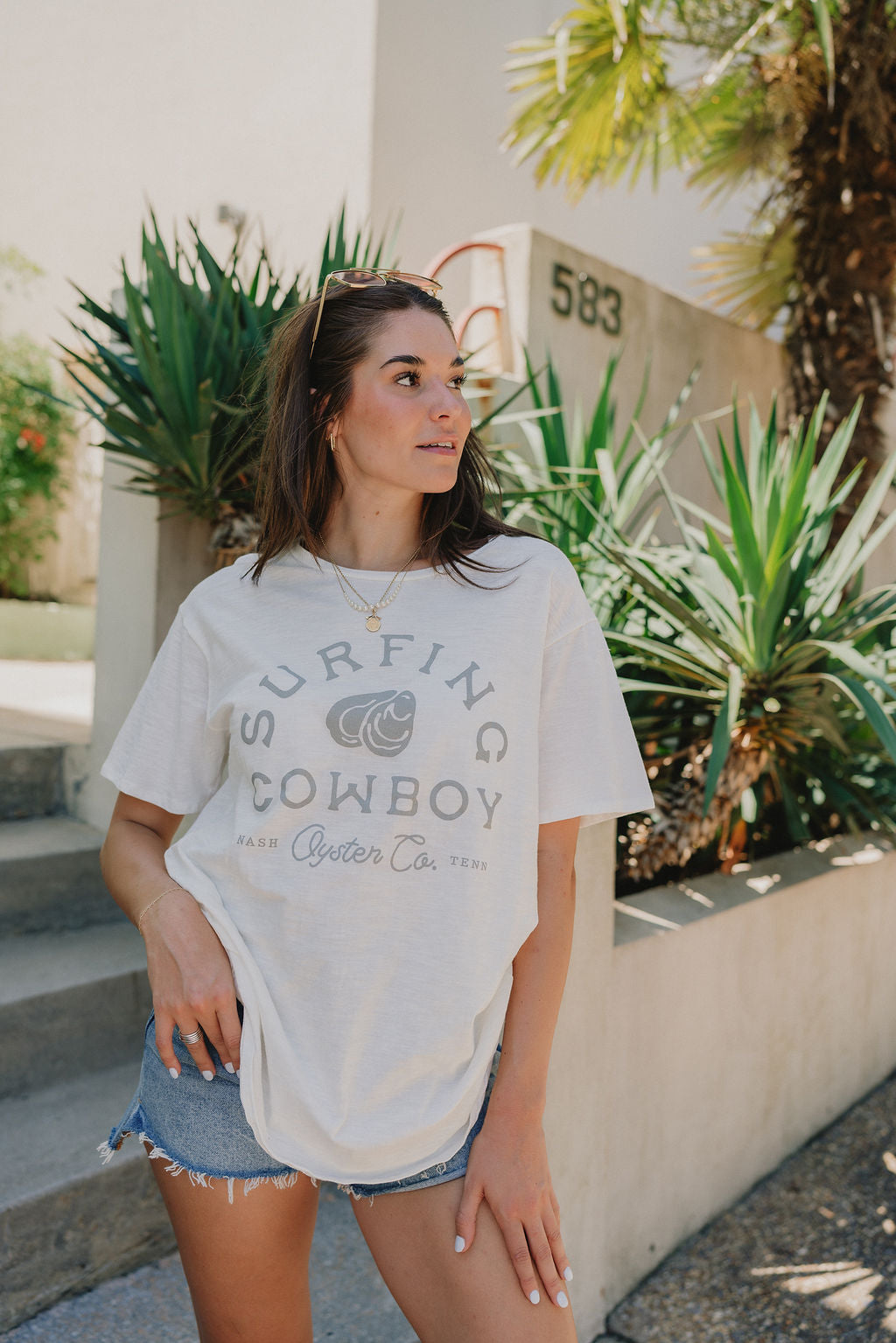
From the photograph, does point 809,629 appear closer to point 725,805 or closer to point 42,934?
point 725,805

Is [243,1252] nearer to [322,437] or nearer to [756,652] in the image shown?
[322,437]

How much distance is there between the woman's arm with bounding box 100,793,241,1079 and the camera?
51.6 inches

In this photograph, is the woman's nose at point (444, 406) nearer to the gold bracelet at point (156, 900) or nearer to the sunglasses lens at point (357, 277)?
the sunglasses lens at point (357, 277)

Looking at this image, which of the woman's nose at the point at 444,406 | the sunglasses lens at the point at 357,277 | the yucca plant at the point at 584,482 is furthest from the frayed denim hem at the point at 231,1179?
the yucca plant at the point at 584,482

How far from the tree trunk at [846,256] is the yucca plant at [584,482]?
210cm

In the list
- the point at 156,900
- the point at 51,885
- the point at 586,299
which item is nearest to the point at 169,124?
the point at 586,299

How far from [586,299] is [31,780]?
3.44 m

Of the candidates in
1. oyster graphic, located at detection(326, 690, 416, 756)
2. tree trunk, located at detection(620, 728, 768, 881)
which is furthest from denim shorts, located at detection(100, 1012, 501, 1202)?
tree trunk, located at detection(620, 728, 768, 881)

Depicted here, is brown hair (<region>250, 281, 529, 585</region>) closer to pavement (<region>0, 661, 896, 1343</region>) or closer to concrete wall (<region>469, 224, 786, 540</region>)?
pavement (<region>0, 661, 896, 1343</region>)

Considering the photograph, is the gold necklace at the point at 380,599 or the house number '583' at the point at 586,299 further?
the house number '583' at the point at 586,299

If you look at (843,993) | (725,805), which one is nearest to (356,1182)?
(725,805)

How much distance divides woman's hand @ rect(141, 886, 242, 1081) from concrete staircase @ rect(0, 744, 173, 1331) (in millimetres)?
1026

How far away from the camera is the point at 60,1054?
2.56 meters

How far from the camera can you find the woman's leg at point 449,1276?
122 cm
